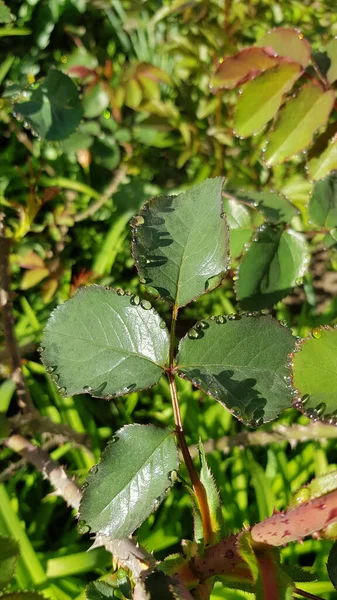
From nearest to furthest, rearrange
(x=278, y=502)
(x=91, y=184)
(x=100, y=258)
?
(x=278, y=502) < (x=100, y=258) < (x=91, y=184)

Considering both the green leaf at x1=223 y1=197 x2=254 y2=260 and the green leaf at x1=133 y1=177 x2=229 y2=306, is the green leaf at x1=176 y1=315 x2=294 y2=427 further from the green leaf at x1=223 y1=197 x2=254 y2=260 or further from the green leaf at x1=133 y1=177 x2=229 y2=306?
the green leaf at x1=223 y1=197 x2=254 y2=260

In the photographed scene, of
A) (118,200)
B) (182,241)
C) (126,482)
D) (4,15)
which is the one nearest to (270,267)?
(182,241)

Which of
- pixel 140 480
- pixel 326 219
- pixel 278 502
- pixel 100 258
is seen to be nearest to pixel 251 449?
pixel 278 502

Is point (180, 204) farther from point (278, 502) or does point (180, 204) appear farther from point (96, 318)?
point (278, 502)

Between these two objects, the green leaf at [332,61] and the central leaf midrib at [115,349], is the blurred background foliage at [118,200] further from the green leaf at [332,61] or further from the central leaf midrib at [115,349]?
the central leaf midrib at [115,349]

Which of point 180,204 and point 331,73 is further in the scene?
point 331,73
